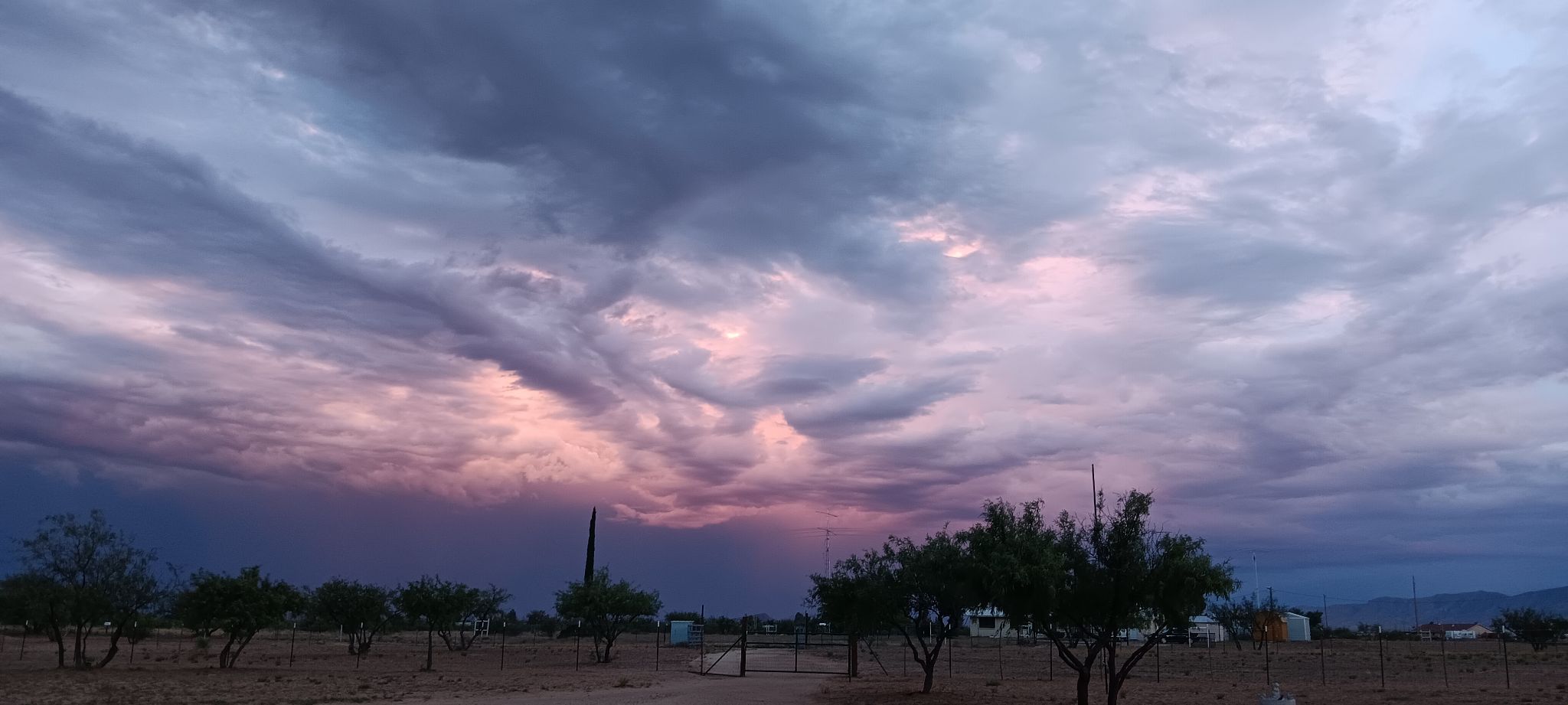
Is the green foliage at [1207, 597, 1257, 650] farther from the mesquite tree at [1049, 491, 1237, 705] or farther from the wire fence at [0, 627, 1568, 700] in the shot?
the mesquite tree at [1049, 491, 1237, 705]

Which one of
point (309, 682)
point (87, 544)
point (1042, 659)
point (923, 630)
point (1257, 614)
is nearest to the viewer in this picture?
point (923, 630)

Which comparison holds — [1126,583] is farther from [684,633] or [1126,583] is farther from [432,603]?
[684,633]

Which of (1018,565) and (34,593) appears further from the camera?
(34,593)

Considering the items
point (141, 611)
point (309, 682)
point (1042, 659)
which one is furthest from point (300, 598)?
point (1042, 659)

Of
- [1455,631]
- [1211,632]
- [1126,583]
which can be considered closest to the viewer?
[1126,583]

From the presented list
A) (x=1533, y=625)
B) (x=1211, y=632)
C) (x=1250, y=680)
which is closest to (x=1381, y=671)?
(x=1250, y=680)

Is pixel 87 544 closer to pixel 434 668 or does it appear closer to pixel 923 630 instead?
pixel 434 668

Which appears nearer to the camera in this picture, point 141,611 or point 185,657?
point 141,611

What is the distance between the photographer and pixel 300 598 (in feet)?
207

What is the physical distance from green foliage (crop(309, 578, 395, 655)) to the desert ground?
6.76 feet

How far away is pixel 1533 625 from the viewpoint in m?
70.3

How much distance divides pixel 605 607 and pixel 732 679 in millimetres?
21447

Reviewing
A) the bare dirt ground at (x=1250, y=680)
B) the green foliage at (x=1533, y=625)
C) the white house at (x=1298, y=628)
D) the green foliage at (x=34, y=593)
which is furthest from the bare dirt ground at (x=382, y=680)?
the white house at (x=1298, y=628)

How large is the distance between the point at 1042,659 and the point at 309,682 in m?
44.8
